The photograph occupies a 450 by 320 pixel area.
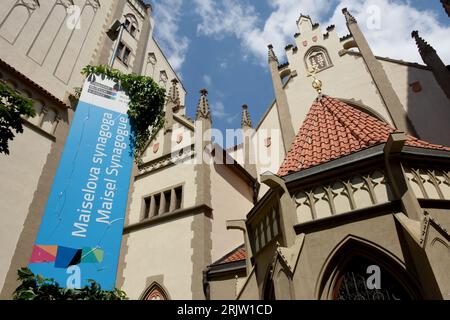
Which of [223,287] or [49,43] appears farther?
[49,43]

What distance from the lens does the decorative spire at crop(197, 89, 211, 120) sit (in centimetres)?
1391

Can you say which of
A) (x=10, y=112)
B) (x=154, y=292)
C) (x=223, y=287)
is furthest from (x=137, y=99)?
(x=154, y=292)

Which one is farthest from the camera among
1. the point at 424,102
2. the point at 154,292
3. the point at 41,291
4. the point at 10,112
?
the point at 424,102

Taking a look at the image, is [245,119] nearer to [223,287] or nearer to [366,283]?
[223,287]

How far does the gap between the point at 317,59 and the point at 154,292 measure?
14100 millimetres

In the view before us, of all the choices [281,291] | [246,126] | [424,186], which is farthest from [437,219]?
[246,126]

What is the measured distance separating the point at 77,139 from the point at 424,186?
25.1ft

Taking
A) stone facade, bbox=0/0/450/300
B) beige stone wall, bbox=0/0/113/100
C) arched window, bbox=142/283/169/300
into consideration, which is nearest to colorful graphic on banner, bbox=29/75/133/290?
stone facade, bbox=0/0/450/300

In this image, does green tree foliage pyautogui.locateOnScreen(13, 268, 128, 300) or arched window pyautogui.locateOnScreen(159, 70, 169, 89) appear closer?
green tree foliage pyautogui.locateOnScreen(13, 268, 128, 300)

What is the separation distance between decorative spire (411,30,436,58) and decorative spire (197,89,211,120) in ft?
32.5

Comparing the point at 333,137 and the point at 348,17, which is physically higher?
the point at 348,17

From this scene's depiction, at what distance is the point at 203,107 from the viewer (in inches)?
562

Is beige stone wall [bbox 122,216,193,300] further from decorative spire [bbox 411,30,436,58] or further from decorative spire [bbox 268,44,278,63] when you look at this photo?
decorative spire [bbox 411,30,436,58]

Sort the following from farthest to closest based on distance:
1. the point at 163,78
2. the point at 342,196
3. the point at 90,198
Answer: the point at 163,78, the point at 90,198, the point at 342,196
